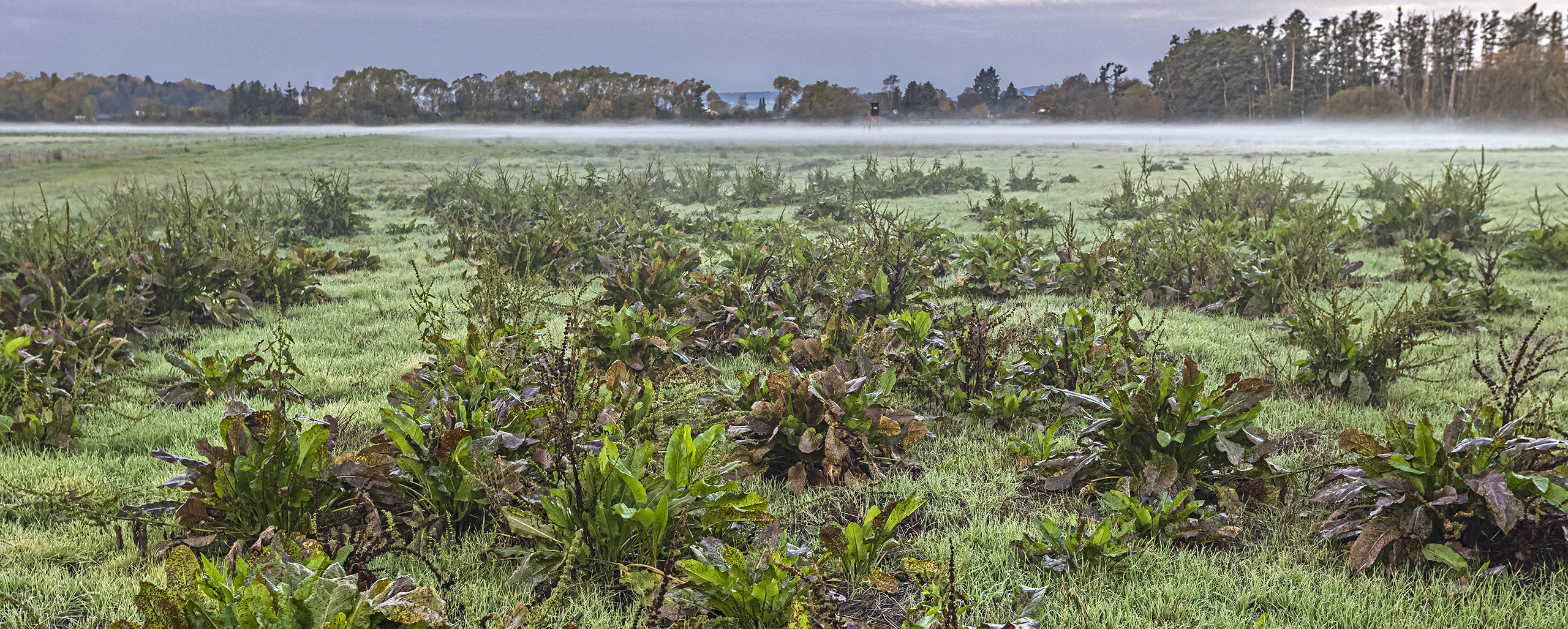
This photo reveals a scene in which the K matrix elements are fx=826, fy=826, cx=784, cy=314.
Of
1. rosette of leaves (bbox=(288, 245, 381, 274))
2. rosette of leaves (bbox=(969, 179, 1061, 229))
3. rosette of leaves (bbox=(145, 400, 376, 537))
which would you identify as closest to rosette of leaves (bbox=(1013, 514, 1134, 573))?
rosette of leaves (bbox=(145, 400, 376, 537))

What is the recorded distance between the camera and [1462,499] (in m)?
2.83

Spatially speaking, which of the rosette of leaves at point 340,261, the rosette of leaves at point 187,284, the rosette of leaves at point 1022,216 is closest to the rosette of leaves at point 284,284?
the rosette of leaves at point 187,284

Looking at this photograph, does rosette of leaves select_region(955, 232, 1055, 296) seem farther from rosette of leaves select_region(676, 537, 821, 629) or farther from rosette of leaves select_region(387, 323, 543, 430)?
rosette of leaves select_region(676, 537, 821, 629)

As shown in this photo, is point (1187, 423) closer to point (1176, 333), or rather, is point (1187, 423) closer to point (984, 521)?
point (984, 521)

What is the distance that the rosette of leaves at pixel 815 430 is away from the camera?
3.87 meters

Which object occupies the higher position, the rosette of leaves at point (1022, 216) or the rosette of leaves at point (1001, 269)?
the rosette of leaves at point (1022, 216)

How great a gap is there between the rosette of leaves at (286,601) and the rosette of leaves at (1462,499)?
3.08 metres

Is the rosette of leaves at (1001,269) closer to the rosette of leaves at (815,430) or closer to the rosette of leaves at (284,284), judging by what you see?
the rosette of leaves at (815,430)

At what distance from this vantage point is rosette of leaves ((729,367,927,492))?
3.87 meters

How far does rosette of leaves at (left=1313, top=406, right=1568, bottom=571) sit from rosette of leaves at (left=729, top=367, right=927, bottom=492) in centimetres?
184

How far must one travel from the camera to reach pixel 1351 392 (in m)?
4.88

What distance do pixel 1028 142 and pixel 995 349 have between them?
46.6 m

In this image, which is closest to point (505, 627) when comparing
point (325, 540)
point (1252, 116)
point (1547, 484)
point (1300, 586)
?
point (325, 540)

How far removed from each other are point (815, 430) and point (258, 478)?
226 cm
